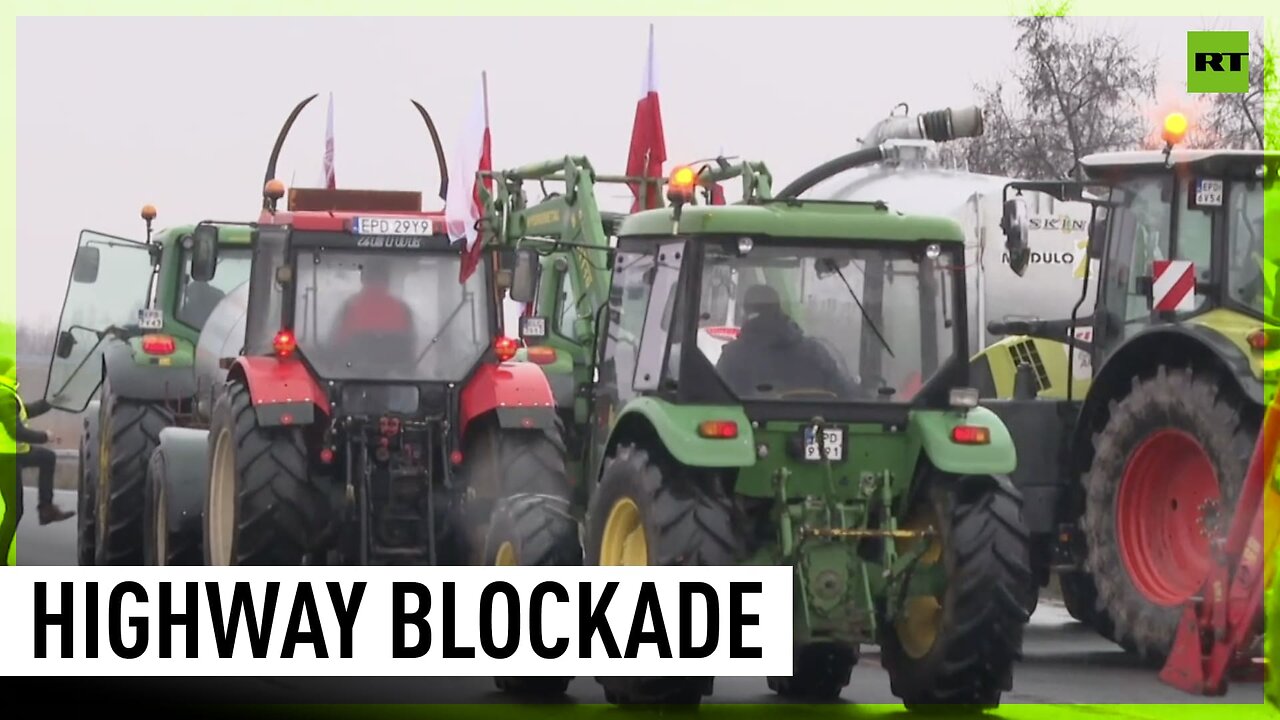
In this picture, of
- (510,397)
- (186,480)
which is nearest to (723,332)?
(510,397)

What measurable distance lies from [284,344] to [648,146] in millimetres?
3078

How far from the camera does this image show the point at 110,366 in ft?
45.4

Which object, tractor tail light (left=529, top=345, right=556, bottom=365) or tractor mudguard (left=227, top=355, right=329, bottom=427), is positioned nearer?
tractor mudguard (left=227, top=355, right=329, bottom=427)

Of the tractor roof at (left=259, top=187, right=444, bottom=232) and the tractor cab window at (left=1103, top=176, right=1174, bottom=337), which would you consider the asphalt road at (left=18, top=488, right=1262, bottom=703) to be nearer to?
the tractor cab window at (left=1103, top=176, right=1174, bottom=337)

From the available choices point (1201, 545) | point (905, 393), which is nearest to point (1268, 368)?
point (1201, 545)

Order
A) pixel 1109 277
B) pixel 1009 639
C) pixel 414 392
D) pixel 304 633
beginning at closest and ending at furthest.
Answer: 1. pixel 1009 639
2. pixel 304 633
3. pixel 414 392
4. pixel 1109 277

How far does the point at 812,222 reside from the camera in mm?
9461

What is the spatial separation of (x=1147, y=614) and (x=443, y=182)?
4104mm

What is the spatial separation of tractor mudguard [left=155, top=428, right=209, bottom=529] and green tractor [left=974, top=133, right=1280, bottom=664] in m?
3.88

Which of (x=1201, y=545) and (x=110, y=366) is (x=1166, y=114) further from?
(x=110, y=366)

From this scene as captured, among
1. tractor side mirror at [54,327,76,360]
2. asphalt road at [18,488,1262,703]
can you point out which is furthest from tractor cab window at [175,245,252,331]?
asphalt road at [18,488,1262,703]

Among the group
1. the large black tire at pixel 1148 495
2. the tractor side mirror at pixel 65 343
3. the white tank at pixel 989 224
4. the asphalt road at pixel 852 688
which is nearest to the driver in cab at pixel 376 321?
the asphalt road at pixel 852 688

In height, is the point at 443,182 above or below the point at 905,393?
above

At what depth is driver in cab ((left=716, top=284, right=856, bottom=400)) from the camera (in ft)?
30.7
